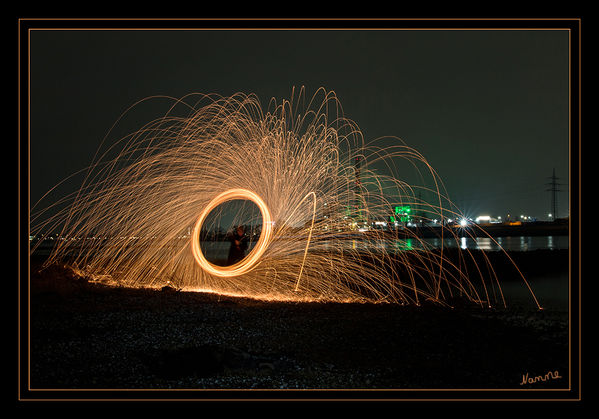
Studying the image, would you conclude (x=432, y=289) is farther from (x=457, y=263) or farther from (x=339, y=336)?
(x=457, y=263)

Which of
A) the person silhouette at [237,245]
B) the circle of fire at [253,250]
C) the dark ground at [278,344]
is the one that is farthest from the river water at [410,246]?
the circle of fire at [253,250]

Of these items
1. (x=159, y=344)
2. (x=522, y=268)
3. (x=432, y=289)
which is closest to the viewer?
(x=159, y=344)
